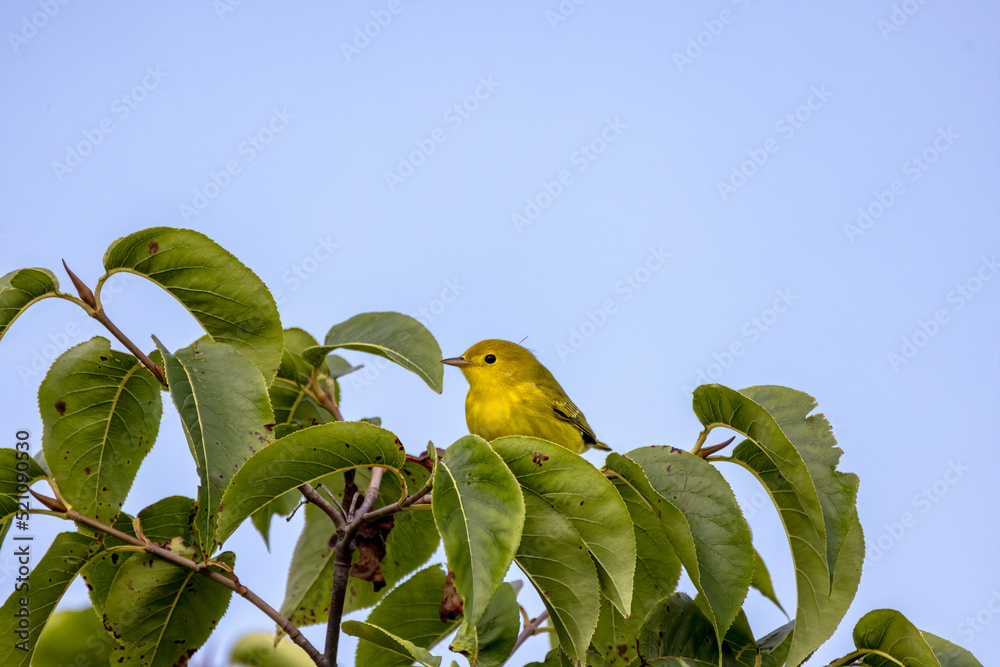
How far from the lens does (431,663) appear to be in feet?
6.24

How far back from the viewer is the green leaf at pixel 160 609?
227cm

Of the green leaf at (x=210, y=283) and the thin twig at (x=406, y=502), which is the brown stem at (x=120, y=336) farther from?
the thin twig at (x=406, y=502)

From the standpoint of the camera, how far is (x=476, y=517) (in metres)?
1.65

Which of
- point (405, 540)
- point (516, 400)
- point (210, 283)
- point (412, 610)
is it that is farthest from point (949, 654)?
point (210, 283)

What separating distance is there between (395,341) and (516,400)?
4.51 feet

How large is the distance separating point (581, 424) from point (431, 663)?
2438 millimetres

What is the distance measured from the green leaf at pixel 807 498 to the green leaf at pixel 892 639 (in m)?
0.18

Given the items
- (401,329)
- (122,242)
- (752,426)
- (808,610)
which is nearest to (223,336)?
(122,242)

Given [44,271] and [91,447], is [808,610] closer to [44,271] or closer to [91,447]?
[91,447]

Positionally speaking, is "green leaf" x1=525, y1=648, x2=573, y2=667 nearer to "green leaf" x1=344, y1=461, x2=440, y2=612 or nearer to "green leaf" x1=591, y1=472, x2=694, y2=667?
"green leaf" x1=591, y1=472, x2=694, y2=667

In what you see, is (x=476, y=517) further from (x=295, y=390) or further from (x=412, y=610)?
(x=295, y=390)

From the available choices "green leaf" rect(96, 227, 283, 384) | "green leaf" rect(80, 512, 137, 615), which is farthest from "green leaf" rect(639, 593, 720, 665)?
"green leaf" rect(80, 512, 137, 615)

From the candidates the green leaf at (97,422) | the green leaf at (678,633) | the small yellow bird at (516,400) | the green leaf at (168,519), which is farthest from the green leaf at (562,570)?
the small yellow bird at (516,400)

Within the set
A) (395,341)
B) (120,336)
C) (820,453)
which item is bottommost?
(820,453)
